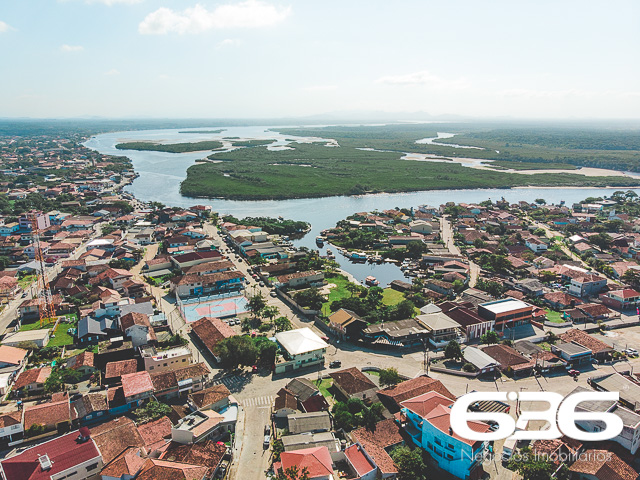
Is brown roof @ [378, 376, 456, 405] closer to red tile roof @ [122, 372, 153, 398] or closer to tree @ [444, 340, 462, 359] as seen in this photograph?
tree @ [444, 340, 462, 359]

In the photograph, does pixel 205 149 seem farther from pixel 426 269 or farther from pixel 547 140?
pixel 547 140

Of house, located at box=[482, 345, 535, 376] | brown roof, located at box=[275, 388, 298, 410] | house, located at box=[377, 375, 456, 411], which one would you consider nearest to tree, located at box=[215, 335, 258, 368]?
brown roof, located at box=[275, 388, 298, 410]

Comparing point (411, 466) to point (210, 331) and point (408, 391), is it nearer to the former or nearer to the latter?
point (408, 391)

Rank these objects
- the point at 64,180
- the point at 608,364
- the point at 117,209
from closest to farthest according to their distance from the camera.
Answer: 1. the point at 608,364
2. the point at 117,209
3. the point at 64,180

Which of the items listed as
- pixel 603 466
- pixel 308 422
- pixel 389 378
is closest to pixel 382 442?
pixel 308 422

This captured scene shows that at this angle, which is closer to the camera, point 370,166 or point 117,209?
point 117,209

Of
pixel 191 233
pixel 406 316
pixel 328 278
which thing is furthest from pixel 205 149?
pixel 406 316

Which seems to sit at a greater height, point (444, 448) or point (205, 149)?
point (205, 149)
